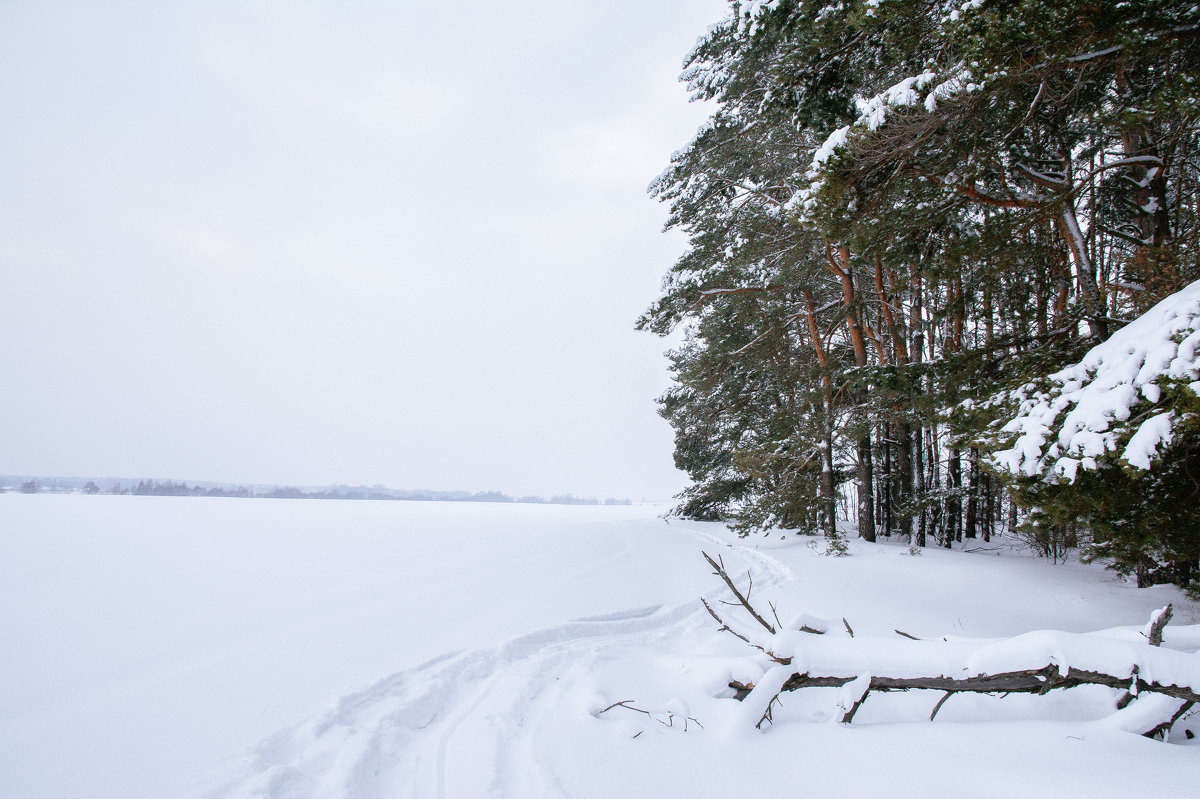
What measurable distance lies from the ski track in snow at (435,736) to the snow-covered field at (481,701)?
0.5 inches

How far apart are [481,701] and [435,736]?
15.8 inches

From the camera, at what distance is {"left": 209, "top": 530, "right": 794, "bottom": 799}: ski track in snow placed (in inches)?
75.0

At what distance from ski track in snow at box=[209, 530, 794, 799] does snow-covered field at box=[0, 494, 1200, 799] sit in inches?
0.5

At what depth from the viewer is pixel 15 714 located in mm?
2383

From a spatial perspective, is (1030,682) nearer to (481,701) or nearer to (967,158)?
(481,701)

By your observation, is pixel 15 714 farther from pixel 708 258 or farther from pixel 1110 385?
pixel 708 258

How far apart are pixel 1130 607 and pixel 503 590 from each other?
273 inches

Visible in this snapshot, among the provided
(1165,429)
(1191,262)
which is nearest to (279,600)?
(1165,429)

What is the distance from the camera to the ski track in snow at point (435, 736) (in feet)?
6.25

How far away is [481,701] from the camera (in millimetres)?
2703

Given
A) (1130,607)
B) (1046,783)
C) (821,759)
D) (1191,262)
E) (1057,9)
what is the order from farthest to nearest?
1. (1130,607)
2. (1191,262)
3. (1057,9)
4. (821,759)
5. (1046,783)

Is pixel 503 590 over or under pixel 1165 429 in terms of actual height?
under

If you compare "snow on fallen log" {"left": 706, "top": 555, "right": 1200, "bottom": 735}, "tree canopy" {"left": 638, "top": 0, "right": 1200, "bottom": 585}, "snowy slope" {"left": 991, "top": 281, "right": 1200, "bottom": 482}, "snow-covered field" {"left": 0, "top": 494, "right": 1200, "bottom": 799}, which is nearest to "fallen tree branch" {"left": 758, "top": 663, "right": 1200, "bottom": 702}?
"snow on fallen log" {"left": 706, "top": 555, "right": 1200, "bottom": 735}

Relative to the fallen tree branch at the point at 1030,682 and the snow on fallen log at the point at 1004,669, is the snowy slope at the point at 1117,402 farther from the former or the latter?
the fallen tree branch at the point at 1030,682
